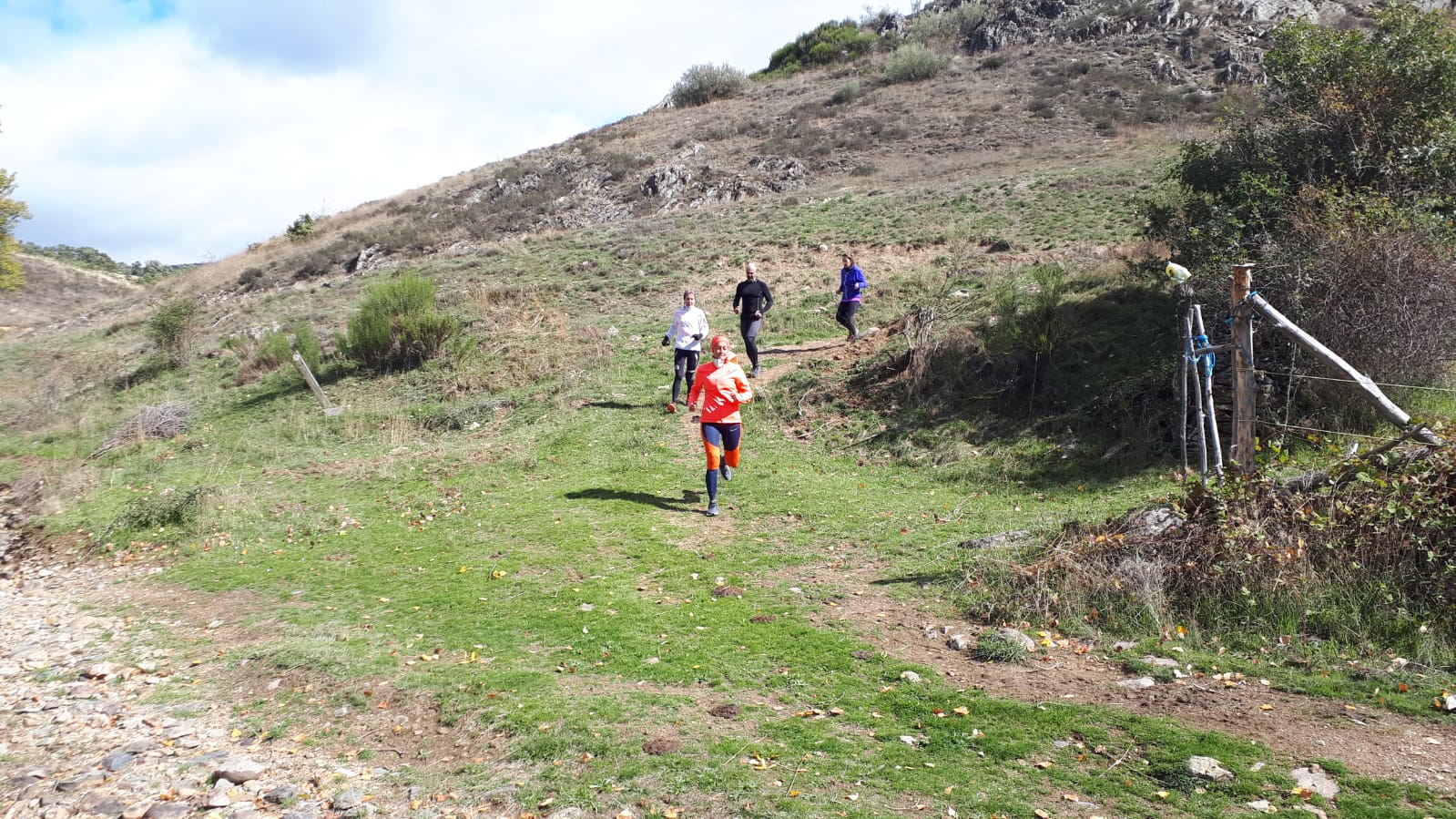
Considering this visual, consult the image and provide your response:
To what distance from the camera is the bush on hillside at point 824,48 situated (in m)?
56.0

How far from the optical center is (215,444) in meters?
15.3

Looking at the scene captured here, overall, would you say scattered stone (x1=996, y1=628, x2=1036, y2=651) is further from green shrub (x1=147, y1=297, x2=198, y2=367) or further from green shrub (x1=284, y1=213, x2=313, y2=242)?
green shrub (x1=284, y1=213, x2=313, y2=242)

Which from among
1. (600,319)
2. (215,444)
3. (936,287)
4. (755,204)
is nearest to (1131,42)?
(755,204)

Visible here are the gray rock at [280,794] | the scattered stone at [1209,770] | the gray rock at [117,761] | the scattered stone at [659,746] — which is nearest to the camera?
the scattered stone at [1209,770]

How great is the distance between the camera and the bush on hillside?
56.0 metres

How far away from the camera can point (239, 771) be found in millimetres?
4828

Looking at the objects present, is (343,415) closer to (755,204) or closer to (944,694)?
(944,694)

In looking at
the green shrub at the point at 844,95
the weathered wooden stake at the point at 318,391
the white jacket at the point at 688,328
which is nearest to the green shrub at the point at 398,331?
the weathered wooden stake at the point at 318,391

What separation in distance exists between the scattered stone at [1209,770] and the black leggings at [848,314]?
38.8 ft

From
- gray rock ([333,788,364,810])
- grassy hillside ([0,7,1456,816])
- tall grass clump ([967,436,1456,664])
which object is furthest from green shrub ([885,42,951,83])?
gray rock ([333,788,364,810])

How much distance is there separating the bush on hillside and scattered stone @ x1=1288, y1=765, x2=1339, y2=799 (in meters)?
56.9

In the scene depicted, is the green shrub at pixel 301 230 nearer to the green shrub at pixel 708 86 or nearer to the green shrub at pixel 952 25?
the green shrub at pixel 708 86

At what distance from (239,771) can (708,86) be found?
180 feet

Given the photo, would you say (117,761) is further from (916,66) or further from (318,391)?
(916,66)
